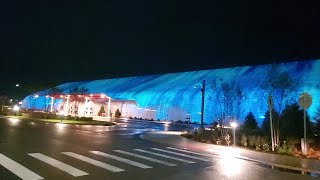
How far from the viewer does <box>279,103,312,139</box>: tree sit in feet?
70.9

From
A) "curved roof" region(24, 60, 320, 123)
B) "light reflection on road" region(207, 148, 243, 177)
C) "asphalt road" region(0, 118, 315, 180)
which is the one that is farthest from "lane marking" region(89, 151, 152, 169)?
"curved roof" region(24, 60, 320, 123)

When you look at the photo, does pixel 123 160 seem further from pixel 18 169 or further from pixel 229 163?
pixel 229 163

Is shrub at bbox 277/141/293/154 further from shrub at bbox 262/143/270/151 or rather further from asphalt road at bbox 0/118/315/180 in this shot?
asphalt road at bbox 0/118/315/180

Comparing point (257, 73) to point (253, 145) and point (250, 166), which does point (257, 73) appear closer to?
point (253, 145)

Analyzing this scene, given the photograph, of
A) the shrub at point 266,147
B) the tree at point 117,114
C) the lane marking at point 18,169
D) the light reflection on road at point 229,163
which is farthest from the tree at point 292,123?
the tree at point 117,114

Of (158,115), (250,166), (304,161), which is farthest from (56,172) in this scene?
(158,115)

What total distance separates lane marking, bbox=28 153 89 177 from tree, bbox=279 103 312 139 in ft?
45.8

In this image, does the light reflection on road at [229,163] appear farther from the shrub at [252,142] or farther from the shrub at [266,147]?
the shrub at [252,142]

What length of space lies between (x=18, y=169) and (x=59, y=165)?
1.29 meters

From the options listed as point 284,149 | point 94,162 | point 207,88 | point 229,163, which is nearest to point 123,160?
point 94,162

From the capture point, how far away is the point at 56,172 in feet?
34.1

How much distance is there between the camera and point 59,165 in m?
11.6

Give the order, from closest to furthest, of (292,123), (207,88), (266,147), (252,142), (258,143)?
(266,147)
(258,143)
(252,142)
(292,123)
(207,88)

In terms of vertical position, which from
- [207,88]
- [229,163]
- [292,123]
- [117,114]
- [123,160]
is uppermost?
[207,88]
